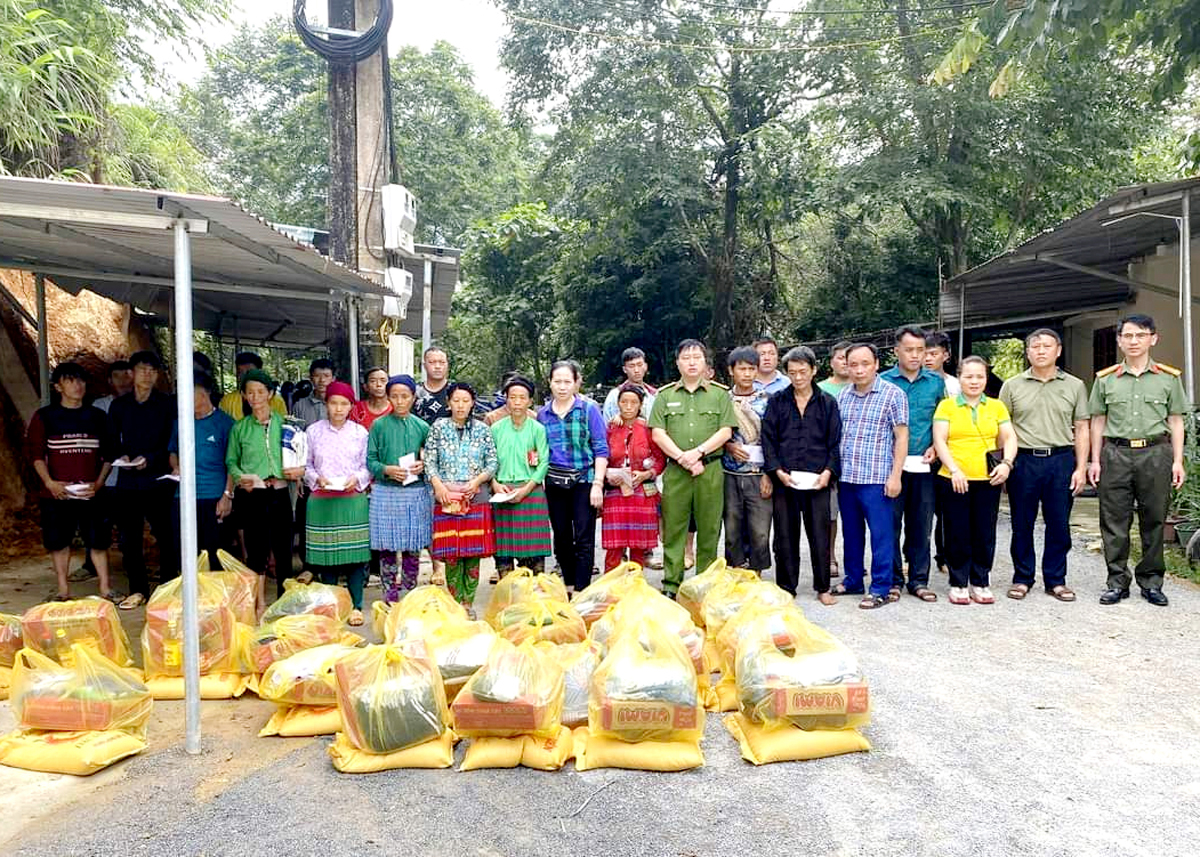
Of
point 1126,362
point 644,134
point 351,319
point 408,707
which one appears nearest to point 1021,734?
point 408,707

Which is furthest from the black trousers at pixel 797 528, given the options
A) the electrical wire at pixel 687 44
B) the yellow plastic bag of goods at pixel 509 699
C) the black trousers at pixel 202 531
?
the electrical wire at pixel 687 44

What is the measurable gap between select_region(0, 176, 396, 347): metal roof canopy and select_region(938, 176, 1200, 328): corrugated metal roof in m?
5.56

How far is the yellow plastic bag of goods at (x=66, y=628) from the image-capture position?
3.87m

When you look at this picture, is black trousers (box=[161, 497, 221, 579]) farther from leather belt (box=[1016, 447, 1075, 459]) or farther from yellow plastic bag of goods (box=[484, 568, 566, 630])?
leather belt (box=[1016, 447, 1075, 459])

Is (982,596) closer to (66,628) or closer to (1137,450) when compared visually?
(1137,450)

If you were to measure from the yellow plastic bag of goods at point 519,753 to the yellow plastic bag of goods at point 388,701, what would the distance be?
6.4 inches

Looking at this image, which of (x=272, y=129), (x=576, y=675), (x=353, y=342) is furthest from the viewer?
(x=272, y=129)

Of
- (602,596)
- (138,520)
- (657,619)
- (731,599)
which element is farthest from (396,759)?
(138,520)

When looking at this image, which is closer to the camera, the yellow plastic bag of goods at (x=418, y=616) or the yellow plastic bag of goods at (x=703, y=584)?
the yellow plastic bag of goods at (x=418, y=616)

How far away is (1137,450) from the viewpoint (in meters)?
5.08

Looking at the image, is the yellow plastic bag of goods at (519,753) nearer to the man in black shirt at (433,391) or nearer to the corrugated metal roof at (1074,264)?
the man in black shirt at (433,391)

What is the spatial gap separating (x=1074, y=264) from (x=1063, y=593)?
16.1ft

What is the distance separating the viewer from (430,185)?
20.8 m

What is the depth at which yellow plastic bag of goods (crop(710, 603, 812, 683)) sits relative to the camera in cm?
335
